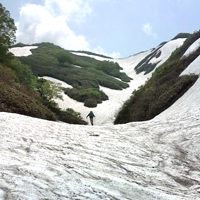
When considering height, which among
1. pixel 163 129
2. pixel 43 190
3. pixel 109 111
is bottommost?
pixel 43 190

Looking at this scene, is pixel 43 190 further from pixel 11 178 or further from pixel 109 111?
pixel 109 111

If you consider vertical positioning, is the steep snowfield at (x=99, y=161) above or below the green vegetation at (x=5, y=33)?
below

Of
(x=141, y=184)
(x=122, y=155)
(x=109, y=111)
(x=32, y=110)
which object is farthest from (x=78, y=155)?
(x=109, y=111)

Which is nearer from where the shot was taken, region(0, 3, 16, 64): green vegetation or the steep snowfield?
the steep snowfield

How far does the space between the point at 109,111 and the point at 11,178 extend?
24.2 m

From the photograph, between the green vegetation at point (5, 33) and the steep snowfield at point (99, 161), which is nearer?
the steep snowfield at point (99, 161)

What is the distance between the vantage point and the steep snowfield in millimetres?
4145

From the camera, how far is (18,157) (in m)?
5.29

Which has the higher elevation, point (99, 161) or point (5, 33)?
point (5, 33)

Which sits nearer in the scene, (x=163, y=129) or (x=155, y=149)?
(x=155, y=149)

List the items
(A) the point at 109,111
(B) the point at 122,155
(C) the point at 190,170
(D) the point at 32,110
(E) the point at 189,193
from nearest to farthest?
(E) the point at 189,193 < (C) the point at 190,170 < (B) the point at 122,155 < (D) the point at 32,110 < (A) the point at 109,111

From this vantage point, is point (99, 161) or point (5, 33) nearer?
point (99, 161)

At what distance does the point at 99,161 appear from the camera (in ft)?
18.6

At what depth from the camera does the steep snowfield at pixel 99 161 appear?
4145 millimetres
